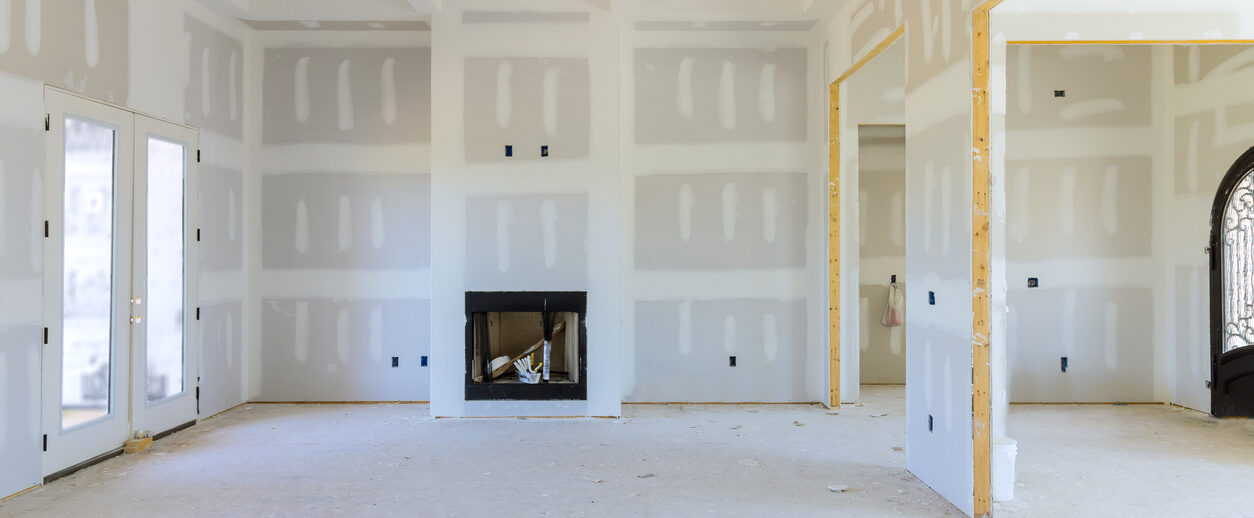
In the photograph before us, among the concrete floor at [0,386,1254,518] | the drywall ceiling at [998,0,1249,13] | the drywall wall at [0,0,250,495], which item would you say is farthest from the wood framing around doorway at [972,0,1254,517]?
the drywall wall at [0,0,250,495]

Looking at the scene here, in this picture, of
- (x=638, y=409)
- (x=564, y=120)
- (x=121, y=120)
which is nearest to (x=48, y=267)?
(x=121, y=120)

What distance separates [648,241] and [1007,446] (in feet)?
10.6

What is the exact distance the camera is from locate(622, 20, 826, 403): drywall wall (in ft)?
19.8

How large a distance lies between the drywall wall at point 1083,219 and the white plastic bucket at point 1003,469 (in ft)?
9.58

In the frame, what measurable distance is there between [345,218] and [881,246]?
478 centimetres

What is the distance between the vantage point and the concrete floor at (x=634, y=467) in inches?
139

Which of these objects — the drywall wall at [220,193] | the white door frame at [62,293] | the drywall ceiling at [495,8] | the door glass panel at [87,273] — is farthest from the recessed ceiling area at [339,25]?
the door glass panel at [87,273]

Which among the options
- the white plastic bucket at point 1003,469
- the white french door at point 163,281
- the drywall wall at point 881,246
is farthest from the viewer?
the drywall wall at point 881,246

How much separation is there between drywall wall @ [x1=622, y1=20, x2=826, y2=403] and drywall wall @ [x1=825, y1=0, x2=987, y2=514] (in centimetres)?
182

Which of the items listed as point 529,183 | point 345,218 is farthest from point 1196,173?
point 345,218

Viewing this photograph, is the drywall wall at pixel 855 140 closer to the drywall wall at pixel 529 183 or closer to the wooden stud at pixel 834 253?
the wooden stud at pixel 834 253

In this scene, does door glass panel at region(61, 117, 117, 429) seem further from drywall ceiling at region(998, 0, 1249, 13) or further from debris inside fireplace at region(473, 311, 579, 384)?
drywall ceiling at region(998, 0, 1249, 13)

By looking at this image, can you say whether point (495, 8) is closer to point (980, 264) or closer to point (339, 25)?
point (339, 25)

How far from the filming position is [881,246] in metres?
7.00
